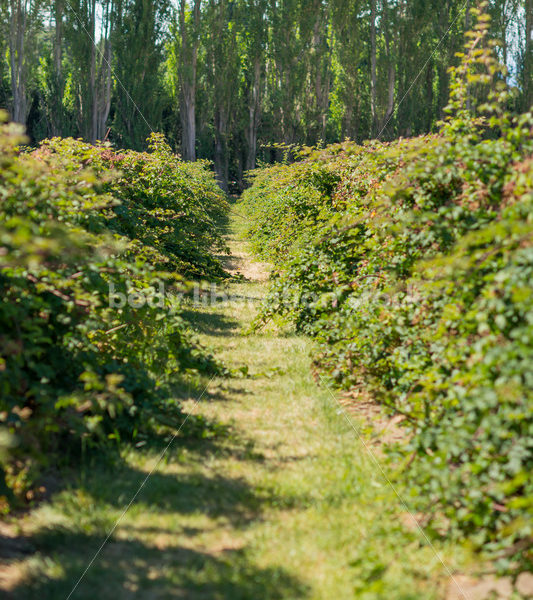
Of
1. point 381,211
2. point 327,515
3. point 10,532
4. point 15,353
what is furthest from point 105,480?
point 381,211

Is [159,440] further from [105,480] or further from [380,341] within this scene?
[380,341]

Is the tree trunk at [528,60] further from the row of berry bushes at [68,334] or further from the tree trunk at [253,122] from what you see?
the row of berry bushes at [68,334]

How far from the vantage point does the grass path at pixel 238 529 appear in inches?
99.3

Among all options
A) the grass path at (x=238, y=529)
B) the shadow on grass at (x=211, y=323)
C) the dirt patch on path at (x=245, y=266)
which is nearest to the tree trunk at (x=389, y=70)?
the dirt patch on path at (x=245, y=266)

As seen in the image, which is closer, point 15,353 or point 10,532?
point 10,532

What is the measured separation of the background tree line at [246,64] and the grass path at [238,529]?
2776 cm

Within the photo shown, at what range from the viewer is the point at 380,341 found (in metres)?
4.71

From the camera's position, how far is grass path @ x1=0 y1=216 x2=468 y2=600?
8.28 feet

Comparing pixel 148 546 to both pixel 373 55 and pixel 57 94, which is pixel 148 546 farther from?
pixel 57 94

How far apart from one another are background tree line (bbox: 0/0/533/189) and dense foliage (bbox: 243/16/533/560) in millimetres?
25885

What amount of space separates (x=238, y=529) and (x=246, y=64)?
113 ft

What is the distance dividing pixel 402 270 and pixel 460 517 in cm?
226

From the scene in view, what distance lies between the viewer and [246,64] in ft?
112

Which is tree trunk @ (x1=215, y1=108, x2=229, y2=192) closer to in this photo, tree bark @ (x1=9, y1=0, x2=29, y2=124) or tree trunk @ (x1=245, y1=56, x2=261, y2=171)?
tree trunk @ (x1=245, y1=56, x2=261, y2=171)
